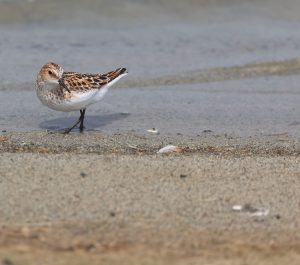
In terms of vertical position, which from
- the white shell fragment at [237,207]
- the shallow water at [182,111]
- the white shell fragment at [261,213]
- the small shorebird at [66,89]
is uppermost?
the small shorebird at [66,89]

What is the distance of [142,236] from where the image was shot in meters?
→ 5.68

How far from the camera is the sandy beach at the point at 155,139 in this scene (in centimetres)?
564

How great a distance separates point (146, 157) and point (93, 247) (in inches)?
86.2

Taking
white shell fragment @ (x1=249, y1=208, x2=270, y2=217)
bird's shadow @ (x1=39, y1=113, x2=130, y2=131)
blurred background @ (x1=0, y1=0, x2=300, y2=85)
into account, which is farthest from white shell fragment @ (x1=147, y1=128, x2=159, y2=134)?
white shell fragment @ (x1=249, y1=208, x2=270, y2=217)

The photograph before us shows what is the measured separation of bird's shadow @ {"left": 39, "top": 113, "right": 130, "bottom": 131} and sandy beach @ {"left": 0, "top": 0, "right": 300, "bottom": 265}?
29 millimetres

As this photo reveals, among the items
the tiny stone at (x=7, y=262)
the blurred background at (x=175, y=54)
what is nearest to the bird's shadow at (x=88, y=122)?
the blurred background at (x=175, y=54)

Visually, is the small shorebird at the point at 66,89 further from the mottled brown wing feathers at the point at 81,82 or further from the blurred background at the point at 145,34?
the blurred background at the point at 145,34

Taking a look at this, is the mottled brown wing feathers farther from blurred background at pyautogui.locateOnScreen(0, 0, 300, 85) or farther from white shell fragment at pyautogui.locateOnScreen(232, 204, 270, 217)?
white shell fragment at pyautogui.locateOnScreen(232, 204, 270, 217)

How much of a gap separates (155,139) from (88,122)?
122cm

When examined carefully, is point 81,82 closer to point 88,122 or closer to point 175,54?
point 88,122

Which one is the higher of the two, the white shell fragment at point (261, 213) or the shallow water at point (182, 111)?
the white shell fragment at point (261, 213)

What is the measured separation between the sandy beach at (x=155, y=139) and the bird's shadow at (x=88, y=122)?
29 millimetres

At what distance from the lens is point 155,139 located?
906 cm

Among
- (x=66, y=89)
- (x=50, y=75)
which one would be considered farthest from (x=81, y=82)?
(x=50, y=75)
